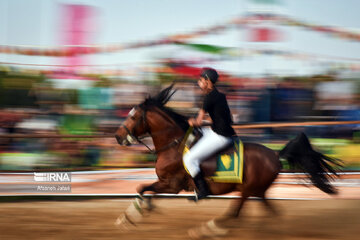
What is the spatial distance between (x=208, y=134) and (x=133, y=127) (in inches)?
32.9

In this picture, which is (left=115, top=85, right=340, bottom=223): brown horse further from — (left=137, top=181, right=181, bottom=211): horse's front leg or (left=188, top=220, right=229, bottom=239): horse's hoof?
(left=188, top=220, right=229, bottom=239): horse's hoof

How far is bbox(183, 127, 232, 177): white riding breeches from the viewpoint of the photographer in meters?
4.67

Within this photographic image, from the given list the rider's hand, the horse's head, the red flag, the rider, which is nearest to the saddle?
the rider

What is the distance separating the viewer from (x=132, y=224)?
4840mm

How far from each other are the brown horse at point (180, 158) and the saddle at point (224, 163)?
0.24 feet

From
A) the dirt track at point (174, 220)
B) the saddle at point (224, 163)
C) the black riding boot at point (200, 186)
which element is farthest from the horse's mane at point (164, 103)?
the dirt track at point (174, 220)

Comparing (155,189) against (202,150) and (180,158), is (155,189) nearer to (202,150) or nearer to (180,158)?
(180,158)

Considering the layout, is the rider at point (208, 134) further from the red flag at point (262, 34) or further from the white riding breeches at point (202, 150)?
the red flag at point (262, 34)

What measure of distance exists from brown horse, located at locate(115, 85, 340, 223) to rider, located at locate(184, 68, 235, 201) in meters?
0.13

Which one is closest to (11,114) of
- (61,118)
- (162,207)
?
(61,118)

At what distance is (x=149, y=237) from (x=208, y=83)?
69.3 inches

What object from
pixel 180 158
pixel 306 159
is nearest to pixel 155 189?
pixel 180 158

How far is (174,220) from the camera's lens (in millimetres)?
5574

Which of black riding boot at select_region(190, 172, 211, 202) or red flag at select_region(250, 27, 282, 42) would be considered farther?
red flag at select_region(250, 27, 282, 42)
